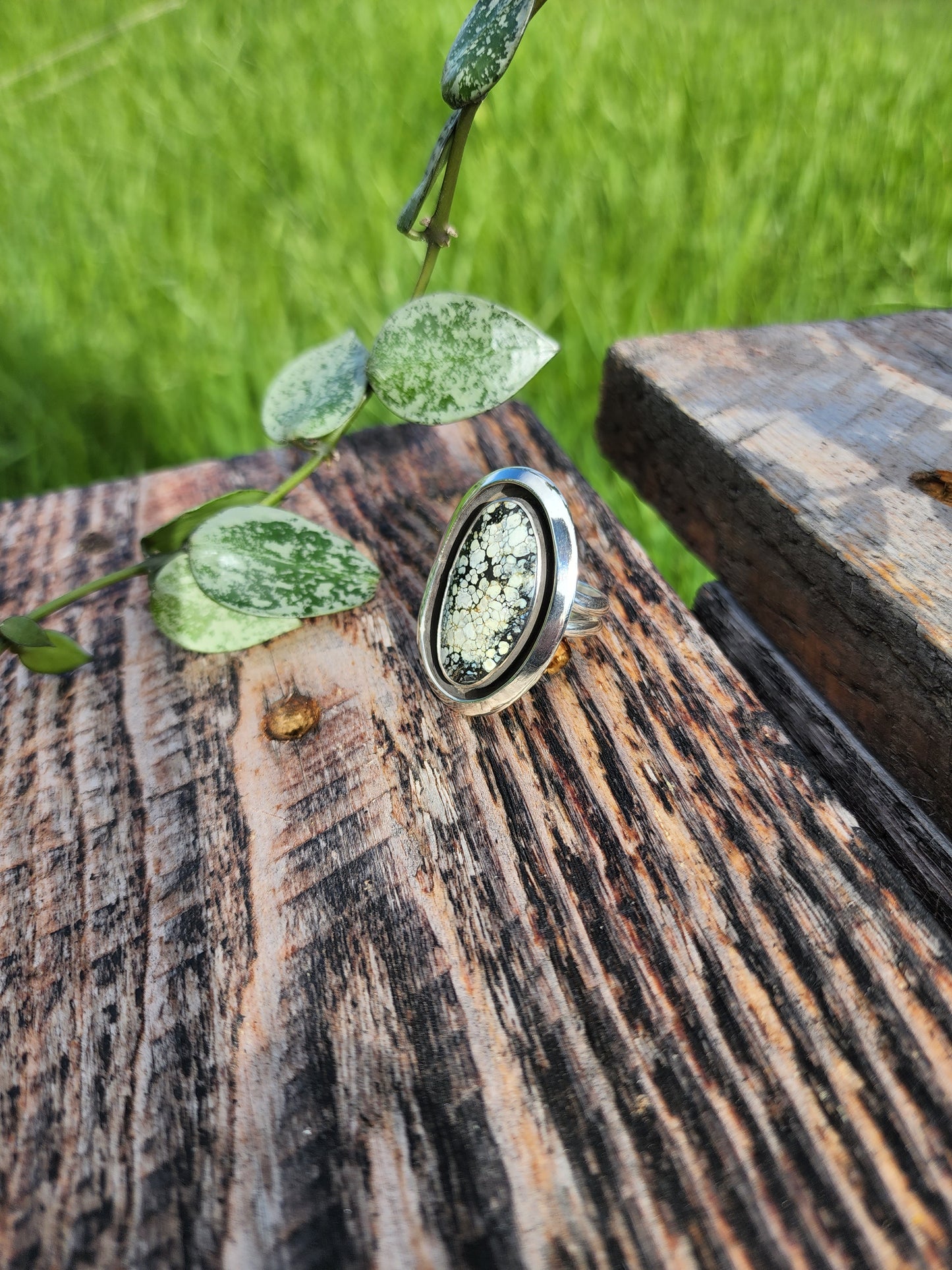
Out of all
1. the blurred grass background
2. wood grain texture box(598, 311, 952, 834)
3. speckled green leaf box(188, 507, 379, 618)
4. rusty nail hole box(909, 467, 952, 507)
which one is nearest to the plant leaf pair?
speckled green leaf box(188, 507, 379, 618)

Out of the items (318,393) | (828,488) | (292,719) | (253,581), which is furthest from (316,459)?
(828,488)

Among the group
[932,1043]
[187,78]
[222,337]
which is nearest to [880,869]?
[932,1043]

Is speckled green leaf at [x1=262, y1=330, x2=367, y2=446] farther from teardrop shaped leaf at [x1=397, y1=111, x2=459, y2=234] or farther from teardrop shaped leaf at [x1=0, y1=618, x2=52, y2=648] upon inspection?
teardrop shaped leaf at [x1=0, y1=618, x2=52, y2=648]

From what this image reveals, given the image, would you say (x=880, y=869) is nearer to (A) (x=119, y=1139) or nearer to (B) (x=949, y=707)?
Result: (B) (x=949, y=707)

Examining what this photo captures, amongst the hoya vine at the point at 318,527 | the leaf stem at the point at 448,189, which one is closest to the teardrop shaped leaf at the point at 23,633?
the hoya vine at the point at 318,527

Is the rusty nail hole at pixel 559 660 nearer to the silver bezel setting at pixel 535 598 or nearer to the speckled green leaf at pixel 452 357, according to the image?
the silver bezel setting at pixel 535 598
